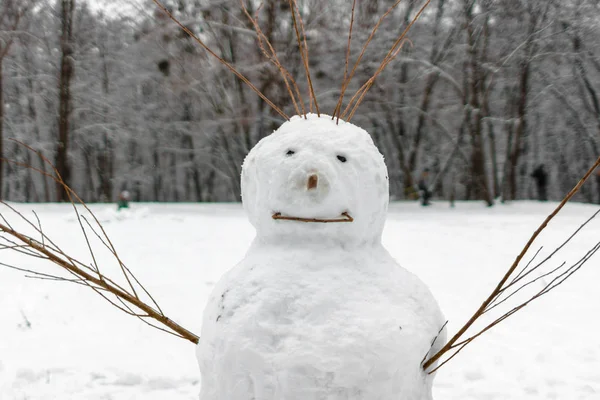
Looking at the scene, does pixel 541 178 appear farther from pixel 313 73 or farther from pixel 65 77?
pixel 65 77

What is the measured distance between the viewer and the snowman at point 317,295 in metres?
1.53

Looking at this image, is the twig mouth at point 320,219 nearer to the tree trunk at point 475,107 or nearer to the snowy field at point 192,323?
the snowy field at point 192,323

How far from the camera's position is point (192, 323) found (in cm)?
450

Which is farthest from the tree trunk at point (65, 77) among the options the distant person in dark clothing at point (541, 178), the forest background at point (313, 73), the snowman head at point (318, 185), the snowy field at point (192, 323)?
the snowman head at point (318, 185)

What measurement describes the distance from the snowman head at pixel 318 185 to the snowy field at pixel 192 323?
2.08 metres

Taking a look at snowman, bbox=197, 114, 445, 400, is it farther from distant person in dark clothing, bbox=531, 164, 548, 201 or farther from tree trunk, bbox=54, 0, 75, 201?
tree trunk, bbox=54, 0, 75, 201

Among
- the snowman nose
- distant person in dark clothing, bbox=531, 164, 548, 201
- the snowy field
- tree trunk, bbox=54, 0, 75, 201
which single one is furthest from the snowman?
tree trunk, bbox=54, 0, 75, 201

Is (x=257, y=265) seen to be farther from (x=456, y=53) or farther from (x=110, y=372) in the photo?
Answer: (x=456, y=53)

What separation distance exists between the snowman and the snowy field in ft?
6.20

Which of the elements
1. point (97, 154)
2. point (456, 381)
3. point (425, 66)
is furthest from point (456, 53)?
point (97, 154)

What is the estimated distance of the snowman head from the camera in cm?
166

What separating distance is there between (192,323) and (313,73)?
10.0 meters

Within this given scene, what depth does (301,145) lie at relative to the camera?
1732mm

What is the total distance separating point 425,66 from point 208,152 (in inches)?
394
